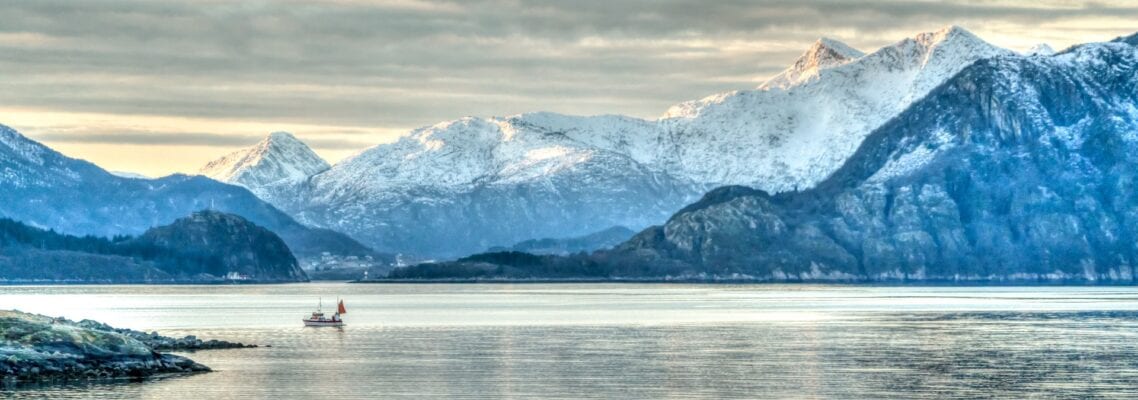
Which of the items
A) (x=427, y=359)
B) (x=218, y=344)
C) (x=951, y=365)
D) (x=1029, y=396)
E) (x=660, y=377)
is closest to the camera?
(x=1029, y=396)

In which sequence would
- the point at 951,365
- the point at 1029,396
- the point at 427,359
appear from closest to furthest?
1. the point at 1029,396
2. the point at 951,365
3. the point at 427,359

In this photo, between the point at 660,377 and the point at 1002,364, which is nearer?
the point at 660,377

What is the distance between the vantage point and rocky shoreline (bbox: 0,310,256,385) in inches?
5866

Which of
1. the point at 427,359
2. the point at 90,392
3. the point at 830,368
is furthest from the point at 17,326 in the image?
the point at 830,368

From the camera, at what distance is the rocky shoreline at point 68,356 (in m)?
149

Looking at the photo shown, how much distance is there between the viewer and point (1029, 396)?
134250mm

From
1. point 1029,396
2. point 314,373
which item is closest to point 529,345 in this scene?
point 314,373

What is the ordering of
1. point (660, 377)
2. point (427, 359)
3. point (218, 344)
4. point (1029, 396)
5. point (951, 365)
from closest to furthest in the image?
point (1029, 396)
point (660, 377)
point (951, 365)
point (427, 359)
point (218, 344)

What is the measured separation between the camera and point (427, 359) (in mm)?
175875

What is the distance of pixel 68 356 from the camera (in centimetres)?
15300

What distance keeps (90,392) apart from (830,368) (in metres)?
60.3

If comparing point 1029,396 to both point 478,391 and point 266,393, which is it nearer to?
A: point 478,391

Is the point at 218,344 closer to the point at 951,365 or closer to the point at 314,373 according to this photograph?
the point at 314,373

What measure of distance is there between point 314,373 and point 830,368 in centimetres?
4274
